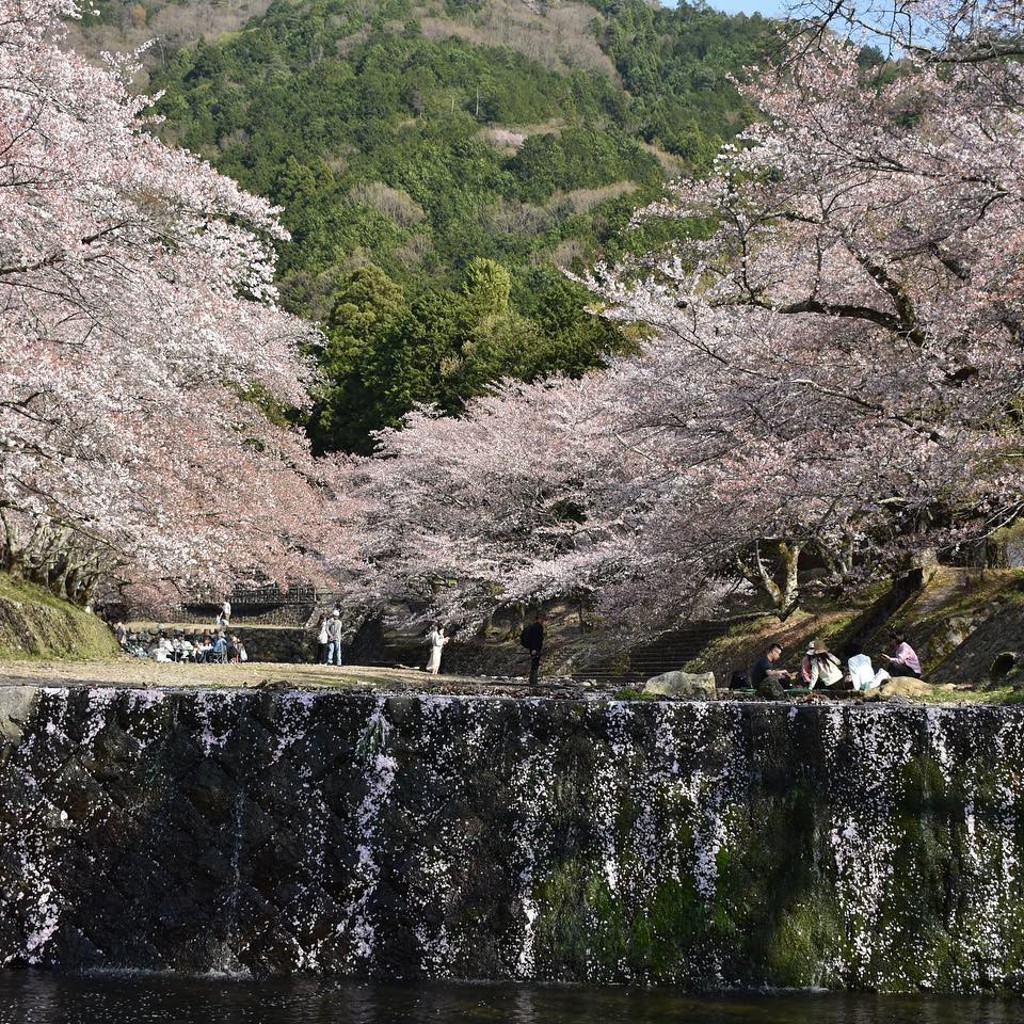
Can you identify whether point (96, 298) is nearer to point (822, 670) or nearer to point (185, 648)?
point (822, 670)

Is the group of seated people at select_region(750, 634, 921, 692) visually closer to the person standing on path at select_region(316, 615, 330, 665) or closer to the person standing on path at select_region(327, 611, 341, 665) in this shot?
the person standing on path at select_region(327, 611, 341, 665)

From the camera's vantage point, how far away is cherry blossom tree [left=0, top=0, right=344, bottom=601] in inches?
525

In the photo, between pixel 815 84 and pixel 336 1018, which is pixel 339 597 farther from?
pixel 336 1018

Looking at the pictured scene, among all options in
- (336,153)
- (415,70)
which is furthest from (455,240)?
(415,70)

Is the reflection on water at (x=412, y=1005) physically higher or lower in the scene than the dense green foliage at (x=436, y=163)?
lower

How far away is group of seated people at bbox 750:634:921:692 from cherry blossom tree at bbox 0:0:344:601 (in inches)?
317

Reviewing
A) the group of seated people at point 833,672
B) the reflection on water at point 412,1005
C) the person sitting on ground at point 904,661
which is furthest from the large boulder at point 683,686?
the reflection on water at point 412,1005

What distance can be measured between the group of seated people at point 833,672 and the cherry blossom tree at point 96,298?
26.4 ft

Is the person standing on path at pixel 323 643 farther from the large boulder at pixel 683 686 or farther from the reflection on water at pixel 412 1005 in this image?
the reflection on water at pixel 412 1005

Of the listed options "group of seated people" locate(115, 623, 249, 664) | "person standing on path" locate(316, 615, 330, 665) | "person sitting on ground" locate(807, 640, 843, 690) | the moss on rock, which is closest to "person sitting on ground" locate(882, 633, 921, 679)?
"person sitting on ground" locate(807, 640, 843, 690)

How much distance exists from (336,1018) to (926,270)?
12.6 meters

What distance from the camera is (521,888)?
25.4 ft

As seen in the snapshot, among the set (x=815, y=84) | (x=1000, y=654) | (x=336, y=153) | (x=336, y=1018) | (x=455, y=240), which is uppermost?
(x=336, y=153)

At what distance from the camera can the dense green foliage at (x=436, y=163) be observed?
50.8 m
